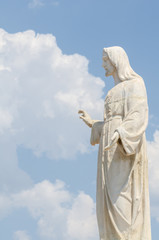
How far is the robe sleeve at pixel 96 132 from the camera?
12.0 m

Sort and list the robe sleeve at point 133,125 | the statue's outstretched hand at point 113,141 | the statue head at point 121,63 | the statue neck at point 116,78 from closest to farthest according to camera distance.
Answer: the statue's outstretched hand at point 113,141 → the robe sleeve at point 133,125 → the statue head at point 121,63 → the statue neck at point 116,78

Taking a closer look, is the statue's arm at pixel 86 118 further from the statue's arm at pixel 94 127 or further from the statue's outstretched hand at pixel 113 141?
the statue's outstretched hand at pixel 113 141

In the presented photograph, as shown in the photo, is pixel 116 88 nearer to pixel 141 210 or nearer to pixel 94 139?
pixel 94 139

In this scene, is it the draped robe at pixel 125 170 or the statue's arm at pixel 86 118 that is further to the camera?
the statue's arm at pixel 86 118

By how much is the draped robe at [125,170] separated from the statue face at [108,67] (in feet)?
1.65

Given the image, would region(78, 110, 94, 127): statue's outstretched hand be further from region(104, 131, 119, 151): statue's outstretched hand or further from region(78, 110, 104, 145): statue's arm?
region(104, 131, 119, 151): statue's outstretched hand

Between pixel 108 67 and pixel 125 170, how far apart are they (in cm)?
262

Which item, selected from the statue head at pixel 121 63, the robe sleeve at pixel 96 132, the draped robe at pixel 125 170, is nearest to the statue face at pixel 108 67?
the statue head at pixel 121 63

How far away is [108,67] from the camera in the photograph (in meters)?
12.0

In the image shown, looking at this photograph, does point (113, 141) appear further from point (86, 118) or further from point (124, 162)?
point (86, 118)

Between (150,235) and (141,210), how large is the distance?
566 mm

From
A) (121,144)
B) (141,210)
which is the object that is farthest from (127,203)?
(121,144)

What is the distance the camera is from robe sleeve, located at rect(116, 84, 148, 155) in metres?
10.9

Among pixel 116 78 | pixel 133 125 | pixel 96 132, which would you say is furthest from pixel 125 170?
pixel 116 78
